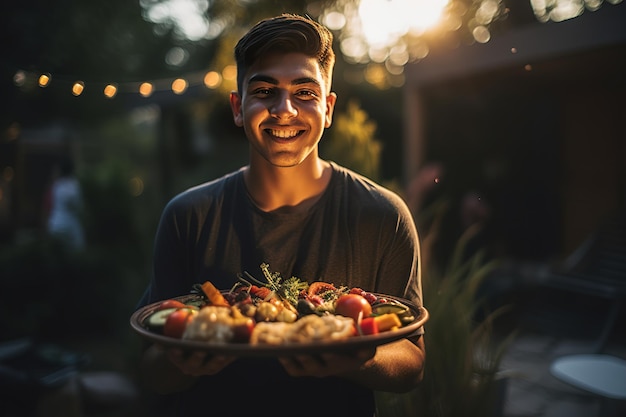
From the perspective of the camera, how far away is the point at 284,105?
1.76m

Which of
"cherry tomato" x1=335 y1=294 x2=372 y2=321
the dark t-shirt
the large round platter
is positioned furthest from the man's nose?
the large round platter

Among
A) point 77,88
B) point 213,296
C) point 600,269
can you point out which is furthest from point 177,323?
point 600,269

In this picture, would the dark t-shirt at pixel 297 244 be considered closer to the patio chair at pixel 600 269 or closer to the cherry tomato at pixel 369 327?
the cherry tomato at pixel 369 327

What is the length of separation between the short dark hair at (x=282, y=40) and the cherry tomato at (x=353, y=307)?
2.62 ft

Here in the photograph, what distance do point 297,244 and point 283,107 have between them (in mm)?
452

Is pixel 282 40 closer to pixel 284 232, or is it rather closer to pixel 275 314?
pixel 284 232

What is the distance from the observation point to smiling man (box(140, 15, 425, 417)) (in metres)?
1.72

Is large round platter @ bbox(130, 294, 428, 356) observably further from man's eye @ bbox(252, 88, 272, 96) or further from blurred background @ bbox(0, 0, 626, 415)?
blurred background @ bbox(0, 0, 626, 415)

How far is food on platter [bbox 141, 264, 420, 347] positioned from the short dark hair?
683 millimetres

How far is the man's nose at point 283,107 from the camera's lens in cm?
175

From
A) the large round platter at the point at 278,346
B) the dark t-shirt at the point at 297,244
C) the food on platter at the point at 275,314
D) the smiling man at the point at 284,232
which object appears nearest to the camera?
the large round platter at the point at 278,346

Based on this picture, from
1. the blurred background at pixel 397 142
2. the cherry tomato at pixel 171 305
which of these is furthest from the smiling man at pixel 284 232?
the blurred background at pixel 397 142

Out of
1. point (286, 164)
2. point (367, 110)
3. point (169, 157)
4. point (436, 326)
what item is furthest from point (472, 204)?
point (169, 157)

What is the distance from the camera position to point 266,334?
1.43 m
